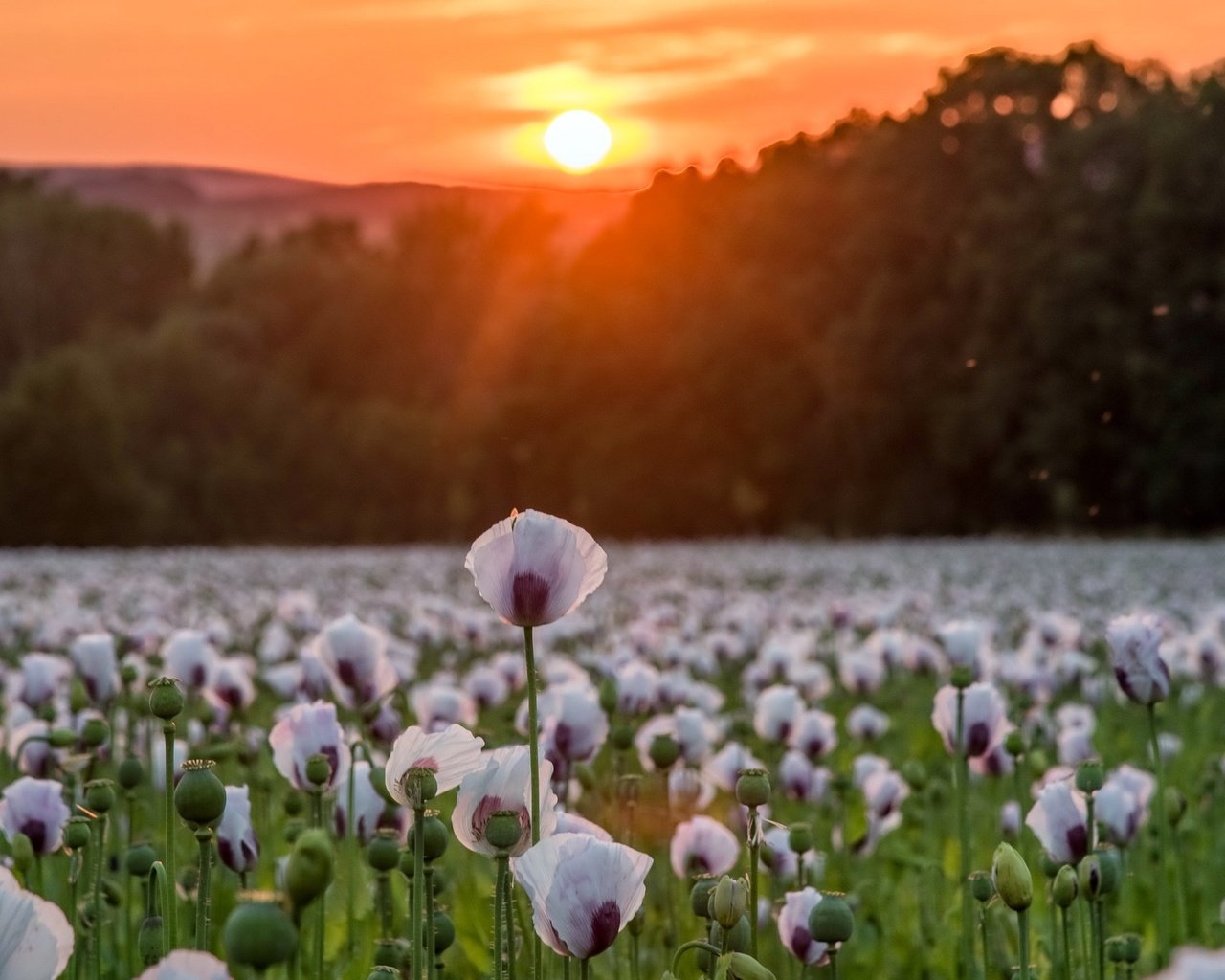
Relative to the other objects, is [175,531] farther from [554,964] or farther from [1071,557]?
[554,964]

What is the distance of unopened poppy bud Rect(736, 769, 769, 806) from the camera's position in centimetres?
235

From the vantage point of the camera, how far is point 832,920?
217cm

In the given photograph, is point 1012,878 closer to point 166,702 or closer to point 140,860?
point 166,702

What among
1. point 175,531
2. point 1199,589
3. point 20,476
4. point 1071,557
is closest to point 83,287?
point 175,531

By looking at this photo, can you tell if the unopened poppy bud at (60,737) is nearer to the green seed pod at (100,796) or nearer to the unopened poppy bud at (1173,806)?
the green seed pod at (100,796)

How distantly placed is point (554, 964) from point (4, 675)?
3198mm

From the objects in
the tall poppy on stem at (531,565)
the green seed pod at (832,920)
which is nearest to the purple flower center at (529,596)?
the tall poppy on stem at (531,565)

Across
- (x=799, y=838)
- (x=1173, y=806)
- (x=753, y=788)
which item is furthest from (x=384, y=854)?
(x=1173, y=806)

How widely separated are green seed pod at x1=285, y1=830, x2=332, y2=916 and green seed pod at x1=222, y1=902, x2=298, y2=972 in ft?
0.10

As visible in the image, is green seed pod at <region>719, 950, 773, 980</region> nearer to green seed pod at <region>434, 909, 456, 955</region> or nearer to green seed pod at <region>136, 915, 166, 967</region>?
green seed pod at <region>434, 909, 456, 955</region>

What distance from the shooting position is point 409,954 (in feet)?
8.61

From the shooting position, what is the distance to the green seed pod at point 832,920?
2.17 meters

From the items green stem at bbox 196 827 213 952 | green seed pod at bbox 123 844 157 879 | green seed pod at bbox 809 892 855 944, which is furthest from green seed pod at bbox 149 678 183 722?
green seed pod at bbox 123 844 157 879

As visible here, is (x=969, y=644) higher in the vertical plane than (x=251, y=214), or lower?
lower
